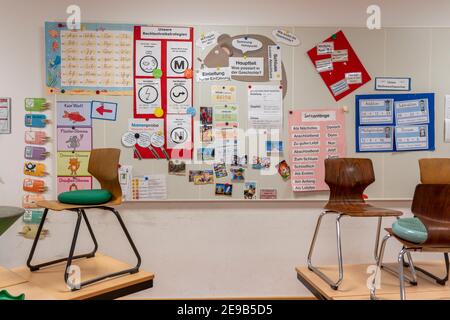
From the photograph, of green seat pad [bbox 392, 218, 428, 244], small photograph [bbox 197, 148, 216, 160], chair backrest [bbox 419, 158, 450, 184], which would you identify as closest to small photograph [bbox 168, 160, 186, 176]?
small photograph [bbox 197, 148, 216, 160]

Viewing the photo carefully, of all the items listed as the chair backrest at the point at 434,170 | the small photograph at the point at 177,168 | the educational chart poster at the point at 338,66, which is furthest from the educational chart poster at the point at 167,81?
the chair backrest at the point at 434,170

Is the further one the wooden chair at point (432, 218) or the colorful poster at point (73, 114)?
the colorful poster at point (73, 114)

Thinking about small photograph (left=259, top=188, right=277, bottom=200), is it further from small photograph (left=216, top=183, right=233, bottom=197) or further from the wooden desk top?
the wooden desk top

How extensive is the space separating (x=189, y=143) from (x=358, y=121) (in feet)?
4.26

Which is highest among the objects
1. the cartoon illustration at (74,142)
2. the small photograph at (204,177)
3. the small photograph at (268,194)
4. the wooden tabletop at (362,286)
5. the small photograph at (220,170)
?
the cartoon illustration at (74,142)

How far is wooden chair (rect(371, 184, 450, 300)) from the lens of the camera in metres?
1.52

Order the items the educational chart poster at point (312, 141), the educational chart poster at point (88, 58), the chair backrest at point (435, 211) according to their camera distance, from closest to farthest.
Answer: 1. the chair backrest at point (435, 211)
2. the educational chart poster at point (88, 58)
3. the educational chart poster at point (312, 141)

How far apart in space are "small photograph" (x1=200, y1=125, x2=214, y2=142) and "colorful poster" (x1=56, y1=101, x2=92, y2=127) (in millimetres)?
Answer: 834

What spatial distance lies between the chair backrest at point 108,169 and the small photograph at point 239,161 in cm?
94

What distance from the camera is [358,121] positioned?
2.63m

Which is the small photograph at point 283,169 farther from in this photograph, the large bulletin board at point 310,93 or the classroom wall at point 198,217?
the classroom wall at point 198,217

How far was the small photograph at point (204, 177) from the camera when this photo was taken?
259 cm

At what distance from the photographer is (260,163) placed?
2.61 meters

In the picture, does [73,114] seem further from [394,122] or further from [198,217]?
[394,122]
